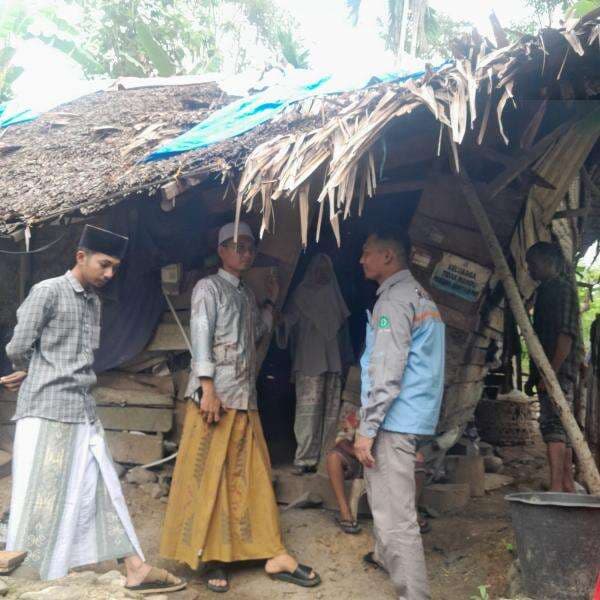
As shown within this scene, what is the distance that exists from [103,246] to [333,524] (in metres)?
2.47

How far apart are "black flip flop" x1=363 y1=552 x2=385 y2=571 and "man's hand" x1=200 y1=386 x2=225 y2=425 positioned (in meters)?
1.28

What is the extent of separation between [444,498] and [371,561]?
1.06 metres

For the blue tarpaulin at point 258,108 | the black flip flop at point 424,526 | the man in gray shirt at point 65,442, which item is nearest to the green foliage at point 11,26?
the blue tarpaulin at point 258,108

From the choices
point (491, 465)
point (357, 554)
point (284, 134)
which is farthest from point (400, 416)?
point (491, 465)

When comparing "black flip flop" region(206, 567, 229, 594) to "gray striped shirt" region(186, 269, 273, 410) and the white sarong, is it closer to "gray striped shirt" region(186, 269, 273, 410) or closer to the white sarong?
the white sarong

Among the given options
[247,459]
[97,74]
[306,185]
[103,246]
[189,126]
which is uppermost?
[97,74]

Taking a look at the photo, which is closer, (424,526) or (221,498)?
(221,498)

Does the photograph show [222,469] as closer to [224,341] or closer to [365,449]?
[224,341]

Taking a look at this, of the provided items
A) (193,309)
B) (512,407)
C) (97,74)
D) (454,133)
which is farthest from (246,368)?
(97,74)

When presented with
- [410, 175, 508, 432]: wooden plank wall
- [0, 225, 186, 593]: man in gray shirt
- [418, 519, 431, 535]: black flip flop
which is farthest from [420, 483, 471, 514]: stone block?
[0, 225, 186, 593]: man in gray shirt

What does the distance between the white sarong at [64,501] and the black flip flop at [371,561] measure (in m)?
1.41

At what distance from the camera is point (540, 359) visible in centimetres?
391

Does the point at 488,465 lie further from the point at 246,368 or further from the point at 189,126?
the point at 189,126

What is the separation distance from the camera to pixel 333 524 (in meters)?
4.88
